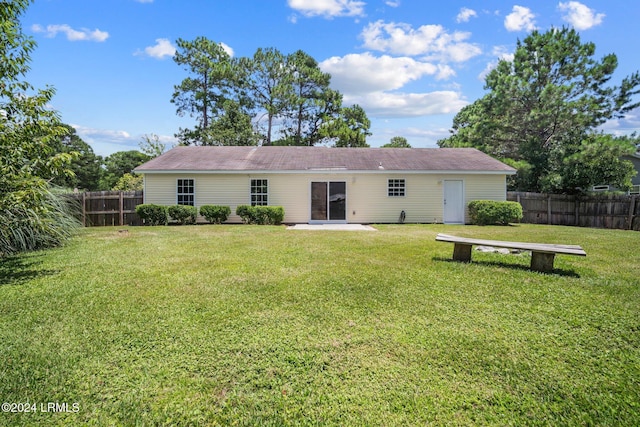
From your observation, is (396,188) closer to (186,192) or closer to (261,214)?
(261,214)

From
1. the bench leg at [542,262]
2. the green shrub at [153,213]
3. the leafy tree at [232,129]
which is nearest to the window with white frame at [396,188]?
the bench leg at [542,262]

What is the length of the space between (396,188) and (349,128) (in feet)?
53.2

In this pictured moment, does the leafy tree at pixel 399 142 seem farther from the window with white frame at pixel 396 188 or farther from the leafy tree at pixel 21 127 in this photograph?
the leafy tree at pixel 21 127

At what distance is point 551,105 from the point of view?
A: 18.7 m

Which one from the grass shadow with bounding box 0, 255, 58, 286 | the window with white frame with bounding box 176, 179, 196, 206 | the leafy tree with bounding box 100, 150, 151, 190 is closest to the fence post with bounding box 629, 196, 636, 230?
the window with white frame with bounding box 176, 179, 196, 206

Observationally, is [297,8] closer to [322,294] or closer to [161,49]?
[322,294]

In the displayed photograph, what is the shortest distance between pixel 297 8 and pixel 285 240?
1186cm

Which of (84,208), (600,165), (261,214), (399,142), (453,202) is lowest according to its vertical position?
(261,214)

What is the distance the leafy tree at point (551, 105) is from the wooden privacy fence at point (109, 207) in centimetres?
2117

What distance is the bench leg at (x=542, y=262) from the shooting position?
597cm

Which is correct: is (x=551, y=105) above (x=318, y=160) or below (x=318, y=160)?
above

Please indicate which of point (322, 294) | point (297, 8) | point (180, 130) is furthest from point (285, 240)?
point (180, 130)

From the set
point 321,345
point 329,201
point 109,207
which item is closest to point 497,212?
point 329,201

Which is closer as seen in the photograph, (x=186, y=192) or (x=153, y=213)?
Answer: (x=153, y=213)
